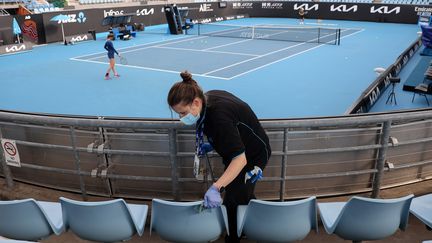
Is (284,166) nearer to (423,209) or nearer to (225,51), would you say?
(423,209)

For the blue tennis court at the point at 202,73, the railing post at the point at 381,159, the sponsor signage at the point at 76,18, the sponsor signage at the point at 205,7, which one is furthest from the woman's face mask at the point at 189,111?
the sponsor signage at the point at 205,7

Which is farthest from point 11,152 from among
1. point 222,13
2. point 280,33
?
point 222,13

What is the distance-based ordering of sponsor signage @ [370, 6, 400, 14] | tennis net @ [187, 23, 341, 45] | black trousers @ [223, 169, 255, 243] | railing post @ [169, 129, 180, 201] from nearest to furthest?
black trousers @ [223, 169, 255, 243]
railing post @ [169, 129, 180, 201]
tennis net @ [187, 23, 341, 45]
sponsor signage @ [370, 6, 400, 14]

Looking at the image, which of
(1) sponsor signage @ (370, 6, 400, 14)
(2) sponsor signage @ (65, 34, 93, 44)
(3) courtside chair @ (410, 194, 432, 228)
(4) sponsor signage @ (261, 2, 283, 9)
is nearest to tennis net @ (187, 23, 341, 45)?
(2) sponsor signage @ (65, 34, 93, 44)

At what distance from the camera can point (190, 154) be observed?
4348 mm

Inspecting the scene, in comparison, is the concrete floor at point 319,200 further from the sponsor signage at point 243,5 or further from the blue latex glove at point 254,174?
the sponsor signage at point 243,5

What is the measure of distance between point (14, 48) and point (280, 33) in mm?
17085

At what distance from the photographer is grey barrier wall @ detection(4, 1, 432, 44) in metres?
23.9

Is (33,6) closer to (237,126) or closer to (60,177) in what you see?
(60,177)

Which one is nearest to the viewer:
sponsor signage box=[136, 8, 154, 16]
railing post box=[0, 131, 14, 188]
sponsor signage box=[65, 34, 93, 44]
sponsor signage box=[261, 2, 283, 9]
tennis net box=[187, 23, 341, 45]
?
railing post box=[0, 131, 14, 188]

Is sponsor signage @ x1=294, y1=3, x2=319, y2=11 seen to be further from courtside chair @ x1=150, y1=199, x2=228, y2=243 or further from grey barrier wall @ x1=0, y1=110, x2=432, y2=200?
courtside chair @ x1=150, y1=199, x2=228, y2=243

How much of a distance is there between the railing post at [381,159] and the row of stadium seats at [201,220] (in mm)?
958

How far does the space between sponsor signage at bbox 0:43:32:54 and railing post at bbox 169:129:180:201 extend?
19671 mm

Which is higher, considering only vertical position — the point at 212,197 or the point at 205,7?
the point at 205,7
